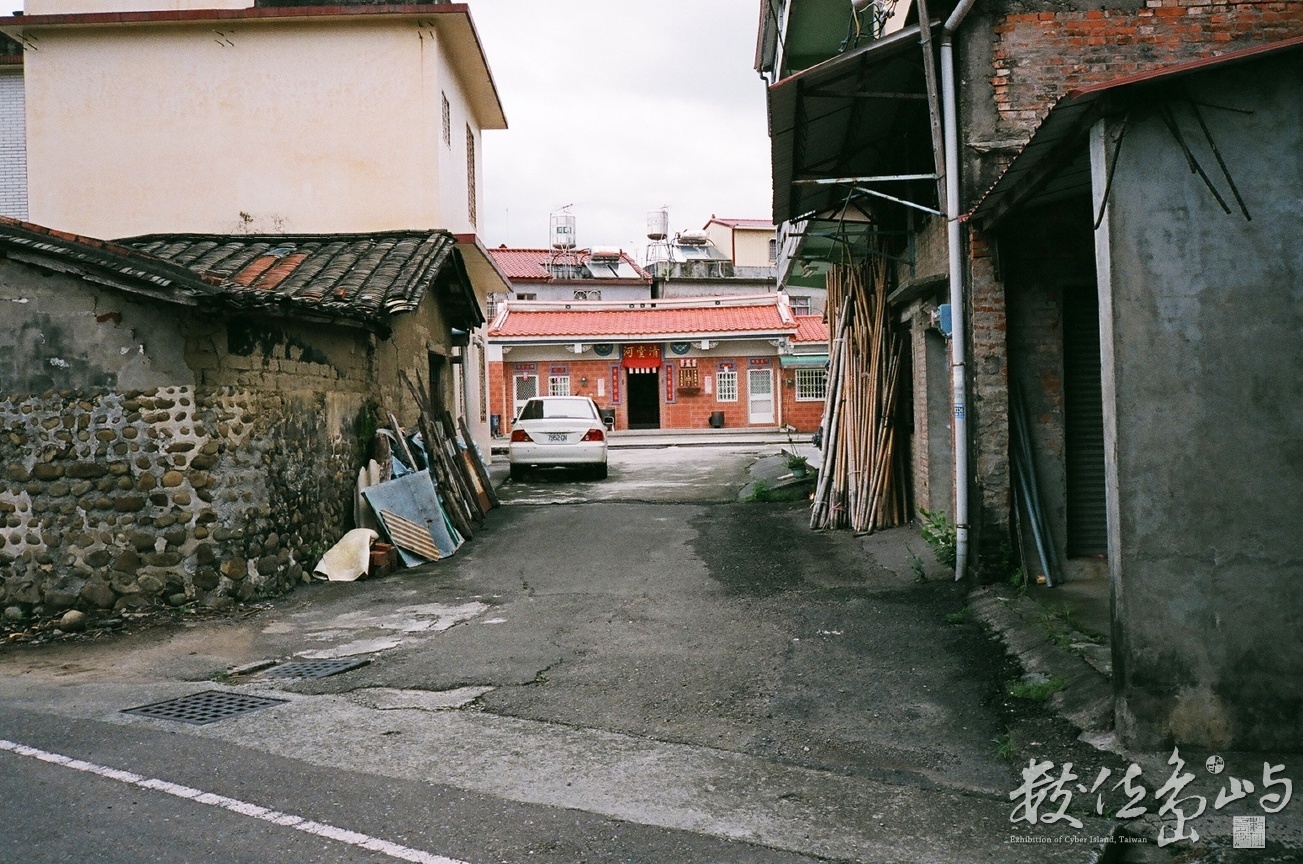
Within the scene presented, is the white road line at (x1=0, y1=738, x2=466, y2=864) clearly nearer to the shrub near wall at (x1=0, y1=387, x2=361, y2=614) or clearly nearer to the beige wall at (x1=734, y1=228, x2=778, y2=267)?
the shrub near wall at (x1=0, y1=387, x2=361, y2=614)

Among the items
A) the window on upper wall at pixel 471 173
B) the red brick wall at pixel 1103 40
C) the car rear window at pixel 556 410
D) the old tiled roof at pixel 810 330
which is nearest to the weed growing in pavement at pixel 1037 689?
the red brick wall at pixel 1103 40

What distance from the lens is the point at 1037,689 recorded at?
523 cm

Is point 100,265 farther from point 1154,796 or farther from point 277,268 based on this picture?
point 1154,796

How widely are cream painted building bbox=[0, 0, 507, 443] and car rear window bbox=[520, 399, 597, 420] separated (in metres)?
5.17

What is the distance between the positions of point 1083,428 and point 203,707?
265 inches

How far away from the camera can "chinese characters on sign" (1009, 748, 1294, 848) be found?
3.75m

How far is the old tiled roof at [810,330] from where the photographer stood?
113ft

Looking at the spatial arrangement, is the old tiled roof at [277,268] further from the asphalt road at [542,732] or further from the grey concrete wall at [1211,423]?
the grey concrete wall at [1211,423]

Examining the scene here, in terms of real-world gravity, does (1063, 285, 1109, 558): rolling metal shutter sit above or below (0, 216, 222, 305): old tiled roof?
below

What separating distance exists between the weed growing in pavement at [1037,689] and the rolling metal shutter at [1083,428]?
118 inches

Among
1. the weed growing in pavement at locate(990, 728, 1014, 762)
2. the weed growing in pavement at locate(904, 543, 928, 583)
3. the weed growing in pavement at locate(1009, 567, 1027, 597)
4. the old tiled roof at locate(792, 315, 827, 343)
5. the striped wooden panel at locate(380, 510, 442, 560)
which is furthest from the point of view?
the old tiled roof at locate(792, 315, 827, 343)

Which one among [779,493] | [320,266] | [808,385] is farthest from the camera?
[808,385]

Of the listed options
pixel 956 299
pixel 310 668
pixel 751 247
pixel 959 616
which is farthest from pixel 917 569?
pixel 751 247

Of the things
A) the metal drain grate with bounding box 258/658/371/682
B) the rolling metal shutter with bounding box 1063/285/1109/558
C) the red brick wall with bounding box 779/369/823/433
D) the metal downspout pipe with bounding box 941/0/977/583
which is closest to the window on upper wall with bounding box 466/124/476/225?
the metal downspout pipe with bounding box 941/0/977/583
